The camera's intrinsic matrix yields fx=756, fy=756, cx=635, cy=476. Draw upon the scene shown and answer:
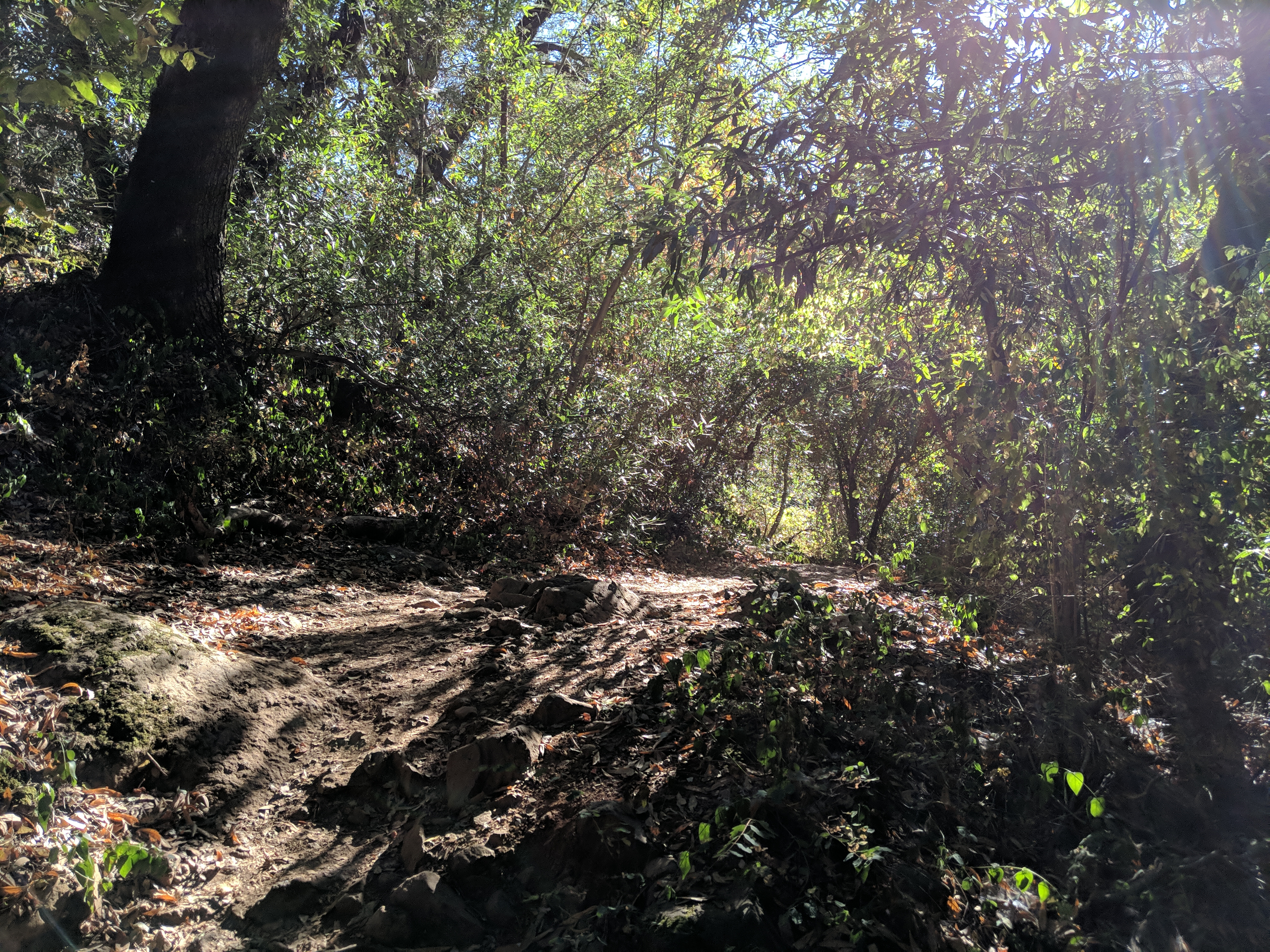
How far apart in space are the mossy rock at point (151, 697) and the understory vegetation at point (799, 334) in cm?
187

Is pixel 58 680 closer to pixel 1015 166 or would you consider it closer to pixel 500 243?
pixel 1015 166

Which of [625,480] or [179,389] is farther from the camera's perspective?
[625,480]

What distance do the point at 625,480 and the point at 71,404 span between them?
17.0 ft

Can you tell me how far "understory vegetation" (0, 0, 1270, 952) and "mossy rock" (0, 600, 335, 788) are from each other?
1.87m

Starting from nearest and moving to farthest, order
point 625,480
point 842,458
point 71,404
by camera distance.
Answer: point 71,404 → point 625,480 → point 842,458

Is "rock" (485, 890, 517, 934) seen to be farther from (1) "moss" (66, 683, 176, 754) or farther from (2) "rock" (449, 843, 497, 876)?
(1) "moss" (66, 683, 176, 754)

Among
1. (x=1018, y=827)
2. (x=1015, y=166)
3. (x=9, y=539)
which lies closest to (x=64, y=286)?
(x=9, y=539)

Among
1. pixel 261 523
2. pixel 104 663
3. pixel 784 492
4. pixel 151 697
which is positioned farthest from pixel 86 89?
pixel 784 492

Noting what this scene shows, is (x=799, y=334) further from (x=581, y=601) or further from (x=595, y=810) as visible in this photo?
(x=595, y=810)

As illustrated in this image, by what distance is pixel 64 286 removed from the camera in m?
6.85

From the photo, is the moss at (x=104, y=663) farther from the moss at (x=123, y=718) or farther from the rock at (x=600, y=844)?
the rock at (x=600, y=844)

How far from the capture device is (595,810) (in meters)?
2.73

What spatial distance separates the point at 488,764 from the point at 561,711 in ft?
1.67

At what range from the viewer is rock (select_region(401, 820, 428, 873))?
104 inches
